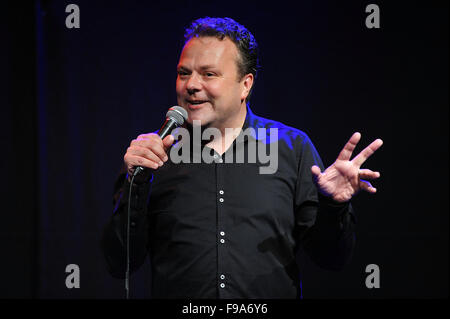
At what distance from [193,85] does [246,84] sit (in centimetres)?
25

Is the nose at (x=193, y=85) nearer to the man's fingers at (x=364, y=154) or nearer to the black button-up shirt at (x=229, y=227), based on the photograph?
the black button-up shirt at (x=229, y=227)

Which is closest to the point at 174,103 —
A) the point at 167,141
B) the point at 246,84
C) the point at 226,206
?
the point at 246,84

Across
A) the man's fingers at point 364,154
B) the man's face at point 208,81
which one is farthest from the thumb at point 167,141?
the man's fingers at point 364,154

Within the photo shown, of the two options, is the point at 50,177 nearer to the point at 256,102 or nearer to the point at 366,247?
the point at 256,102

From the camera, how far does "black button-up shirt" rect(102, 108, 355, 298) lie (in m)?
1.43

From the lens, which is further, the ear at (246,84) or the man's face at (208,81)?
the ear at (246,84)

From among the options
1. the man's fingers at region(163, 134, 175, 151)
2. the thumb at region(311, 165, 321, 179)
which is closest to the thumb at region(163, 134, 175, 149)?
the man's fingers at region(163, 134, 175, 151)

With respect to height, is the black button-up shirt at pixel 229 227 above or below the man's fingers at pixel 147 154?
below

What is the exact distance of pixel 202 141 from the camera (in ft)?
5.29

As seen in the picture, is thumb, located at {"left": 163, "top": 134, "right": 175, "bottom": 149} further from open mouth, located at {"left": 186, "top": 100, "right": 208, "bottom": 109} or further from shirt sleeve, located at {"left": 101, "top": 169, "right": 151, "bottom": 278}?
open mouth, located at {"left": 186, "top": 100, "right": 208, "bottom": 109}

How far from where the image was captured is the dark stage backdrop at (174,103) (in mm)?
2375

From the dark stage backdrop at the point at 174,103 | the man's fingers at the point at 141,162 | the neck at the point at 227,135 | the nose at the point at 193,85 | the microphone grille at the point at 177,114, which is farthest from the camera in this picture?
the dark stage backdrop at the point at 174,103
